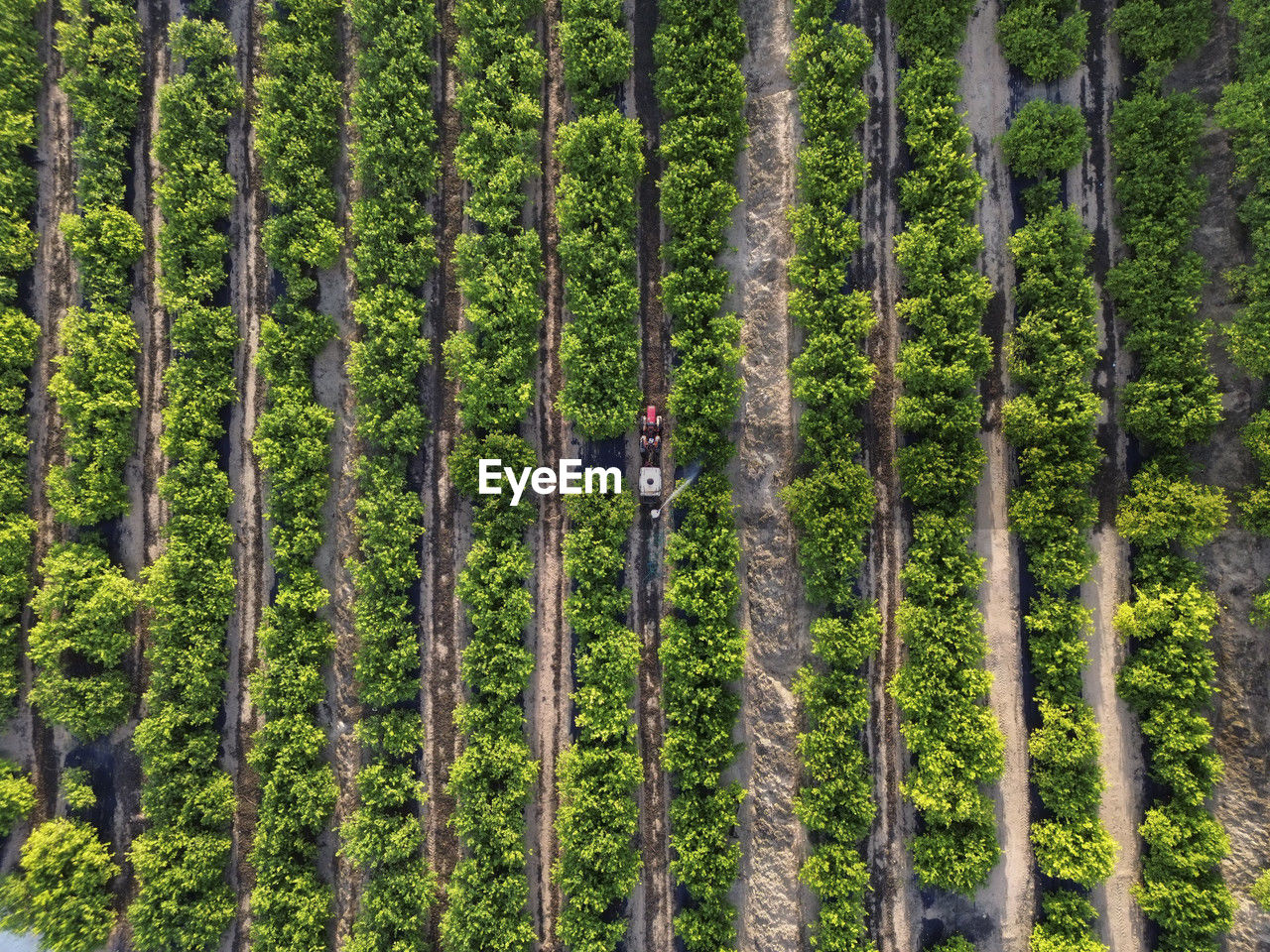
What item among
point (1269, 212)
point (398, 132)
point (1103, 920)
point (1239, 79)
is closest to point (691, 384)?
point (398, 132)

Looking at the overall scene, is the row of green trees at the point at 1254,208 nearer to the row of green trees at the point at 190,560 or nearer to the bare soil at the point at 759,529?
the bare soil at the point at 759,529

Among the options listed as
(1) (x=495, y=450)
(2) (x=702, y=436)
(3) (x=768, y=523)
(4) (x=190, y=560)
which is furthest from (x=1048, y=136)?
(4) (x=190, y=560)

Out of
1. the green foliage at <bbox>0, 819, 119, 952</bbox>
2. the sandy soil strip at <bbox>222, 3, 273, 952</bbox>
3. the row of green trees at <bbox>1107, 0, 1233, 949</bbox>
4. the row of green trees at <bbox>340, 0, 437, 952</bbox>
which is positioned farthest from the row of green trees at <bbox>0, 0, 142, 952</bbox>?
the row of green trees at <bbox>1107, 0, 1233, 949</bbox>

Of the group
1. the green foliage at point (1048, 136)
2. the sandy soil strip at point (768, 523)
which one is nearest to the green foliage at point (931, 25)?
the green foliage at point (1048, 136)

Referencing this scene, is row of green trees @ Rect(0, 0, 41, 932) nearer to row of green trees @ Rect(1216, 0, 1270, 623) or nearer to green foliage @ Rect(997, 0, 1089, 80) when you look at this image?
green foliage @ Rect(997, 0, 1089, 80)

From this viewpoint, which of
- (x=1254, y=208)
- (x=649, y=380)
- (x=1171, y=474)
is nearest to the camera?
(x=1254, y=208)

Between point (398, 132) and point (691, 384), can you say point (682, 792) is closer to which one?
point (691, 384)

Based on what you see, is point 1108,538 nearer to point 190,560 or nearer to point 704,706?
point 704,706
